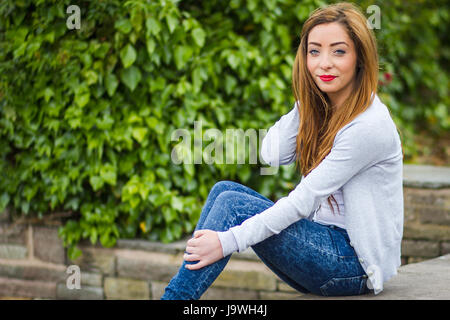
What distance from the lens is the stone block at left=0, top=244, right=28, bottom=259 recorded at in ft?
11.4

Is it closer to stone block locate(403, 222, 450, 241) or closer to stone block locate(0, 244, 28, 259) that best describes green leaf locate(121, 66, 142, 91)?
stone block locate(0, 244, 28, 259)

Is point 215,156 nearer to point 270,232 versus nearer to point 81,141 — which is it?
point 81,141

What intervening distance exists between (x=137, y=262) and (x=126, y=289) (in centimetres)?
18

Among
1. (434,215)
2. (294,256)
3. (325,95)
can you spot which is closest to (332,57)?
(325,95)

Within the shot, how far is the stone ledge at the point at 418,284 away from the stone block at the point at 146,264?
1237mm

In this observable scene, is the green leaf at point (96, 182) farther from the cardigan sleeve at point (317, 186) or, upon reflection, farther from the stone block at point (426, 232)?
the stone block at point (426, 232)

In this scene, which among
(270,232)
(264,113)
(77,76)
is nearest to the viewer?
(270,232)

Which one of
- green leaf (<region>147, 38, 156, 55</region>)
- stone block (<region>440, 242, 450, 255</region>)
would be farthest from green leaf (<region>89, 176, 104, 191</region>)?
stone block (<region>440, 242, 450, 255</region>)

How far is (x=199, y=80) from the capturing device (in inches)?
128

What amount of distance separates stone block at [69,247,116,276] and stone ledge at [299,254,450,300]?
1511 mm

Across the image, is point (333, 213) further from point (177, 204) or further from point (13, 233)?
point (13, 233)

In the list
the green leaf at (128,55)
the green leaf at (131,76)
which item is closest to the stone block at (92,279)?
the green leaf at (131,76)
